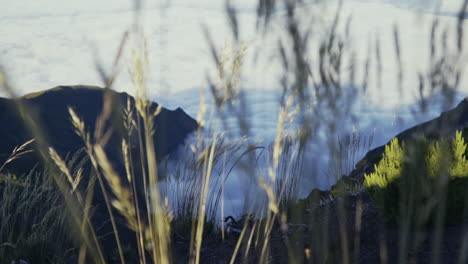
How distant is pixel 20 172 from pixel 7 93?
455 centimetres

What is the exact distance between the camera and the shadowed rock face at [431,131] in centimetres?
135

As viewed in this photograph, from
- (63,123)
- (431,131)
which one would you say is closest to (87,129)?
(431,131)

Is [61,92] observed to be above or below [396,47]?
above

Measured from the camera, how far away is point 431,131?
5.38ft

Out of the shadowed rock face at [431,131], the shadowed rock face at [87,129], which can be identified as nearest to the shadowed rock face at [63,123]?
the shadowed rock face at [87,129]

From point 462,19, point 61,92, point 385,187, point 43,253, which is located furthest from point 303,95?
point 61,92

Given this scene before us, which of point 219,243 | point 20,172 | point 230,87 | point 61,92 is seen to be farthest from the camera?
point 61,92

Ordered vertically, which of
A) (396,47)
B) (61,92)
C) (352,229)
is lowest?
(352,229)

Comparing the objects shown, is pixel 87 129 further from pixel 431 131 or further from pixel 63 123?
pixel 63 123

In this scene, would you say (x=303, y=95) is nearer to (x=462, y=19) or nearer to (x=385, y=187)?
(x=462, y=19)

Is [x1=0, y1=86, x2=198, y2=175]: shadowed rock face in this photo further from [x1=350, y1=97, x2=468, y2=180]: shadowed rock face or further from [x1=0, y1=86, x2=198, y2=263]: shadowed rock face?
[x1=350, y1=97, x2=468, y2=180]: shadowed rock face

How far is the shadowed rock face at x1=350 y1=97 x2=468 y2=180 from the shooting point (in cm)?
135

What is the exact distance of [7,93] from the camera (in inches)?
38.8

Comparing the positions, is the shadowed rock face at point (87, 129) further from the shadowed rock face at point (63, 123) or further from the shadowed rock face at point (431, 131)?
the shadowed rock face at point (431, 131)
